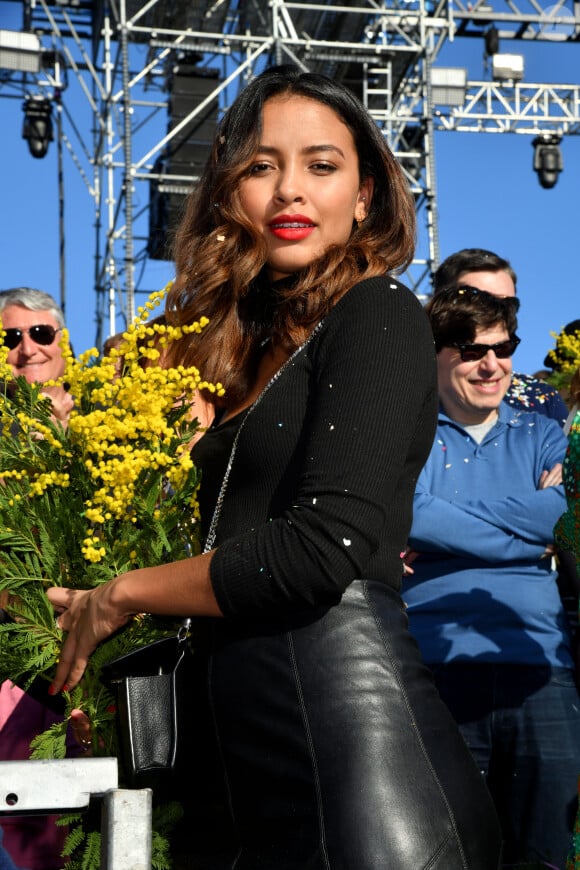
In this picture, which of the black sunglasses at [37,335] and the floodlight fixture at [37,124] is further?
the floodlight fixture at [37,124]

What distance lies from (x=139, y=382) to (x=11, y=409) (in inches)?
9.2

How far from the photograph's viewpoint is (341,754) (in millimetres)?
1436

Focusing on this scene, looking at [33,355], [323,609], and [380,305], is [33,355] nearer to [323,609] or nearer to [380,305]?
[380,305]

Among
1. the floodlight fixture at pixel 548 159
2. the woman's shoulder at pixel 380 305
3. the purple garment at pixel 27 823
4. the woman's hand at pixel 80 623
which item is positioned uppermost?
the floodlight fixture at pixel 548 159

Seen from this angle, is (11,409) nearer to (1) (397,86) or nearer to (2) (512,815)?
(2) (512,815)

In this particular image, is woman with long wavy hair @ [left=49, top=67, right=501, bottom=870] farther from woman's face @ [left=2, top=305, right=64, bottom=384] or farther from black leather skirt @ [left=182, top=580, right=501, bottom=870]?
woman's face @ [left=2, top=305, right=64, bottom=384]

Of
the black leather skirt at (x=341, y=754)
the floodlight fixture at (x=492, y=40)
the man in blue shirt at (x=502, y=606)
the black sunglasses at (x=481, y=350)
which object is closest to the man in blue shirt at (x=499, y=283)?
the black sunglasses at (x=481, y=350)

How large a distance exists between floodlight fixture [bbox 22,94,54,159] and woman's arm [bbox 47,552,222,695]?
14333mm

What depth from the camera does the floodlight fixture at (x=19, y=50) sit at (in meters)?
14.0

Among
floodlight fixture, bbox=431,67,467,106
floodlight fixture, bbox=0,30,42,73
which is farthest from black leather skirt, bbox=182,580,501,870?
floodlight fixture, bbox=431,67,467,106

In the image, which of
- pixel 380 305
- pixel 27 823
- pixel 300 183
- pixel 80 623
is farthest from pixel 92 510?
pixel 27 823

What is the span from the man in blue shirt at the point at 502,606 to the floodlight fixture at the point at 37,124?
12699mm

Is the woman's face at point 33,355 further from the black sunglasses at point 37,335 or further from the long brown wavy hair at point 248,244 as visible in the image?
the long brown wavy hair at point 248,244

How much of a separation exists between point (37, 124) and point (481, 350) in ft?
41.8
